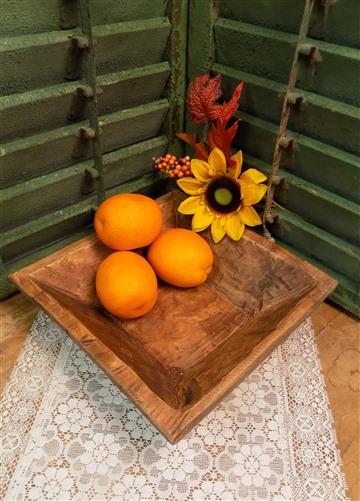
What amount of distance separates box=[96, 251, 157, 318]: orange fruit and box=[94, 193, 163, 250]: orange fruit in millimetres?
21

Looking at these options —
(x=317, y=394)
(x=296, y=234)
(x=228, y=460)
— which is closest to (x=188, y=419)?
(x=228, y=460)

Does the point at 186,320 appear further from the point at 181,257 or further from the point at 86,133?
the point at 86,133

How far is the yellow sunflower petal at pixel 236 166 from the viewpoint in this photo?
644mm

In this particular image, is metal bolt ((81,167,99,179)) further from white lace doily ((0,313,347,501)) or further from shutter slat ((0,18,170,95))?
white lace doily ((0,313,347,501))

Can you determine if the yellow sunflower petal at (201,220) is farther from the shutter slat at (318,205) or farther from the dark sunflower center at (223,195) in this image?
the shutter slat at (318,205)

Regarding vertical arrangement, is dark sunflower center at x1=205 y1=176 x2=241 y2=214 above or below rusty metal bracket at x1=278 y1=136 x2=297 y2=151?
below

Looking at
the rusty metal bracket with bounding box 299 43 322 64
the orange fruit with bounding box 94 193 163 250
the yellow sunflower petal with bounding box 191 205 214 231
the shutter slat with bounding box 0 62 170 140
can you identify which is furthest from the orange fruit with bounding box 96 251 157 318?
the rusty metal bracket with bounding box 299 43 322 64

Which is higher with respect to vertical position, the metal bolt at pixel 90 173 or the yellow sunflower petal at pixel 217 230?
the metal bolt at pixel 90 173

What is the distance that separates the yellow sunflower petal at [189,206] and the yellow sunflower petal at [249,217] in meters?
0.08

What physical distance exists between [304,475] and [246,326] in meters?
0.21

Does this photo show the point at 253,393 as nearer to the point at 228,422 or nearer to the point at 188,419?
the point at 228,422

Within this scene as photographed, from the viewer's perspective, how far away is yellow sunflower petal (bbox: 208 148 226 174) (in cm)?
65

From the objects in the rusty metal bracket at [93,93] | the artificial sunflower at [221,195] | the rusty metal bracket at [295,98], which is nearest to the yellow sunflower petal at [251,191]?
the artificial sunflower at [221,195]

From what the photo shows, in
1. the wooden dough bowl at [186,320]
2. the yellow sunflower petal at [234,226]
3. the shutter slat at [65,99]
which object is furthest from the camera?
the yellow sunflower petal at [234,226]
